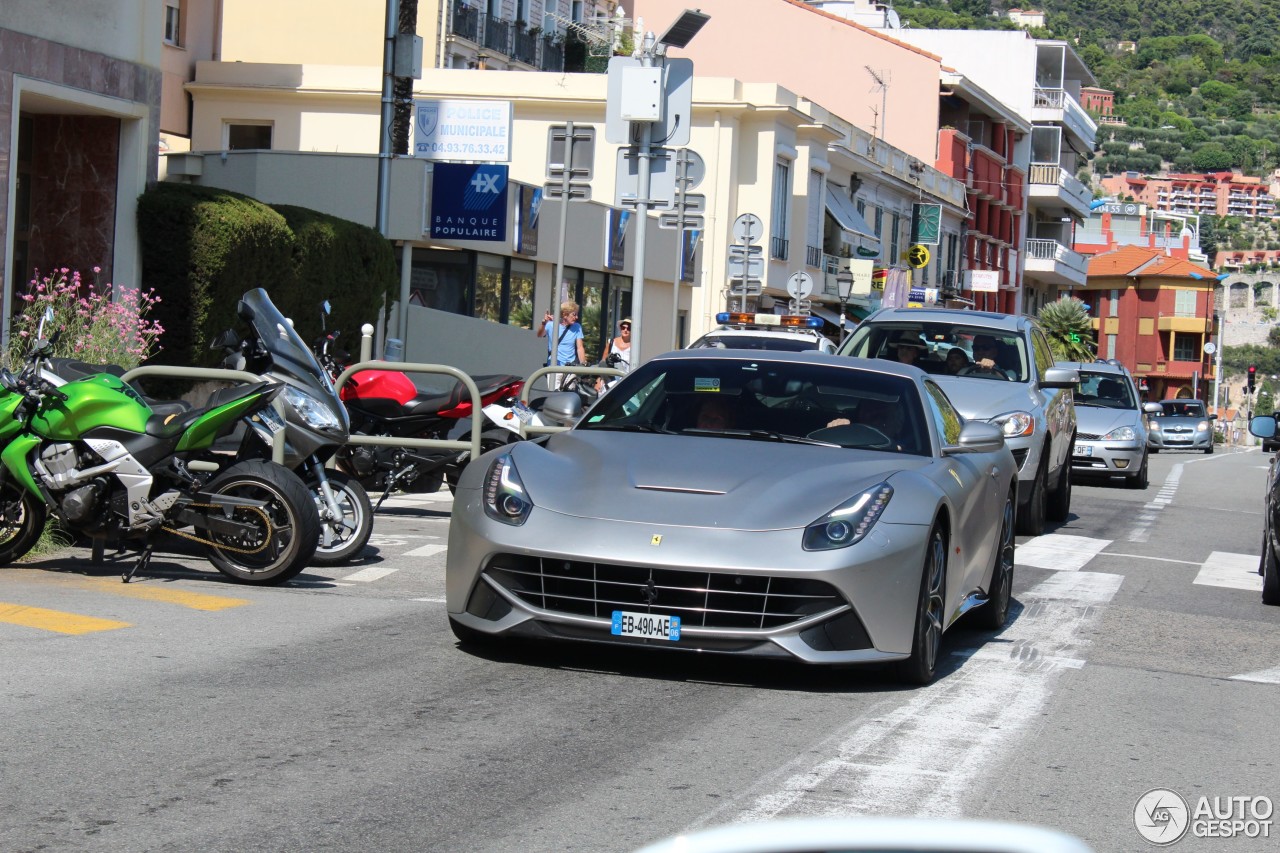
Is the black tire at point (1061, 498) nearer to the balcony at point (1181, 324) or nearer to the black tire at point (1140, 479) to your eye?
the black tire at point (1140, 479)

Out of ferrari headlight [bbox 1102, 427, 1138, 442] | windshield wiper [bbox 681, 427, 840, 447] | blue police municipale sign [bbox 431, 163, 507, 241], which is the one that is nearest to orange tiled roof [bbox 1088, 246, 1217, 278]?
blue police municipale sign [bbox 431, 163, 507, 241]

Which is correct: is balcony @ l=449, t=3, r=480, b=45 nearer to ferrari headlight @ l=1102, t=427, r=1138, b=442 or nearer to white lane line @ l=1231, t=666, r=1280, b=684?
ferrari headlight @ l=1102, t=427, r=1138, b=442

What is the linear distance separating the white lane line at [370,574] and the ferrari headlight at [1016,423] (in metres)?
5.71

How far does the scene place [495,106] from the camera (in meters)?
24.8

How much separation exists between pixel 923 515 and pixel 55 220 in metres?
15.5

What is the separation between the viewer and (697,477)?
7277mm

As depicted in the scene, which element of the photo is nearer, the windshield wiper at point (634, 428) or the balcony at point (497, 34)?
the windshield wiper at point (634, 428)

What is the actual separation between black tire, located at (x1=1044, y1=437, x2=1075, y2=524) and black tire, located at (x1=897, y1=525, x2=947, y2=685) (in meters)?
9.07

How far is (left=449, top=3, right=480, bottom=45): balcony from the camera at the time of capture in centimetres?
4628

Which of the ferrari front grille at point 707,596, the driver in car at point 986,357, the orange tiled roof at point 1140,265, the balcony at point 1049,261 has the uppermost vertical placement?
the orange tiled roof at point 1140,265

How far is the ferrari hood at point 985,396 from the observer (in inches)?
560

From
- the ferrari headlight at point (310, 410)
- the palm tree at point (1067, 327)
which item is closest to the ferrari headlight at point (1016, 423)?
the ferrari headlight at point (310, 410)

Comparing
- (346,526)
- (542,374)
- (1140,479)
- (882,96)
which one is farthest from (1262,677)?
(882,96)

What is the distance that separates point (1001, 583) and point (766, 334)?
12.6 meters
